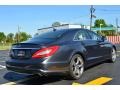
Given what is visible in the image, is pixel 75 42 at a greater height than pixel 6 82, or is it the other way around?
pixel 75 42

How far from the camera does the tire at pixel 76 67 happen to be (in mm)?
7619

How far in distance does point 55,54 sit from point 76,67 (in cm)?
83

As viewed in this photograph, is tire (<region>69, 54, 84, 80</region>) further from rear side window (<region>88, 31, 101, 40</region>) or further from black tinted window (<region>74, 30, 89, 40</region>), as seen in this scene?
rear side window (<region>88, 31, 101, 40</region>)

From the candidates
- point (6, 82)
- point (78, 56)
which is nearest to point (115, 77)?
point (78, 56)

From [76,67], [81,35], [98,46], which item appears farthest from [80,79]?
[98,46]

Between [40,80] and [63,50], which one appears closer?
[63,50]

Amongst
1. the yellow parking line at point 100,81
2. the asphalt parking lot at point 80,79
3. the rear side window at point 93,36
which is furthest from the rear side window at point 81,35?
the yellow parking line at point 100,81

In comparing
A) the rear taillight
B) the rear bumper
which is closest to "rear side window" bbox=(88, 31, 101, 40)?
the rear bumper

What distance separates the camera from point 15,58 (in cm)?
769

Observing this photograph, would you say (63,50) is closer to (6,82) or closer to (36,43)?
(36,43)

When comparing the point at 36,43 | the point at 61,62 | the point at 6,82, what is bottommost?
the point at 6,82

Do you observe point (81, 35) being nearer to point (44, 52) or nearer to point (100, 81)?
point (100, 81)

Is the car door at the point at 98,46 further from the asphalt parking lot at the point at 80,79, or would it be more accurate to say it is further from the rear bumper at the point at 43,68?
the rear bumper at the point at 43,68

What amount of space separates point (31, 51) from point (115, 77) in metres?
2.38
